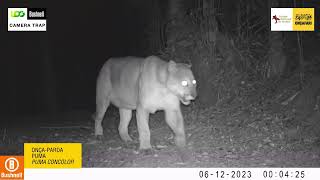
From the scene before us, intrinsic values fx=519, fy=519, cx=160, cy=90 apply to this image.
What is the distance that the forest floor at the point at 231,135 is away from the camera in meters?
6.60

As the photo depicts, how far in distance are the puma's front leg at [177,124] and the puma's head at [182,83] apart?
0.34 meters

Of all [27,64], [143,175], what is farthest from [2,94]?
[143,175]

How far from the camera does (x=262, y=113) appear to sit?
27.1ft

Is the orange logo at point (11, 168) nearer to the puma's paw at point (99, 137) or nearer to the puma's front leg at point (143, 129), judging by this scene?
the puma's front leg at point (143, 129)

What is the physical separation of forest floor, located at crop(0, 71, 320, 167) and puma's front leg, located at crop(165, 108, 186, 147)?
11 cm

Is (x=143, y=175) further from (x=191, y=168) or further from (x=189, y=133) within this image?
(x=189, y=133)

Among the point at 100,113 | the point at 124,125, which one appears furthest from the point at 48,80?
the point at 124,125

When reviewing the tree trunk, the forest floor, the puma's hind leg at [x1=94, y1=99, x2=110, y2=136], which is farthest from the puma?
→ the tree trunk

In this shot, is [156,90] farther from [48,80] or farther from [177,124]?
[48,80]

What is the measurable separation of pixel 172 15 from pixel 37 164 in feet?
17.8

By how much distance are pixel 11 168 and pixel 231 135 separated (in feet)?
11.0

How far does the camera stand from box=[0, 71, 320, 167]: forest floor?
6.60 m

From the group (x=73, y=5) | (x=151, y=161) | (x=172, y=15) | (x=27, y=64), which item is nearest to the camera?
(x=151, y=161)

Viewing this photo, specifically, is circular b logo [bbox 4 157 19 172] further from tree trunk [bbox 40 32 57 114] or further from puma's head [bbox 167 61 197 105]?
tree trunk [bbox 40 32 57 114]
